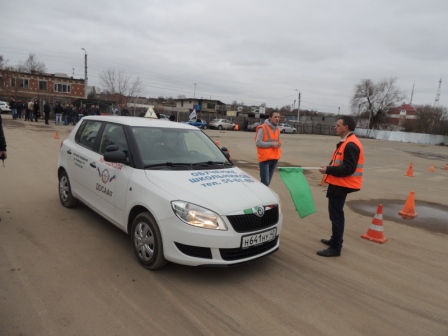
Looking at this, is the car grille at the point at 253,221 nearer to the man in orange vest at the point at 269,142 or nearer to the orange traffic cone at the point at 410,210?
the man in orange vest at the point at 269,142

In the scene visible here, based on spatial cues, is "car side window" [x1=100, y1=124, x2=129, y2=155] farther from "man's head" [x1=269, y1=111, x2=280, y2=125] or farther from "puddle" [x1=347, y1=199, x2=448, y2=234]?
"puddle" [x1=347, y1=199, x2=448, y2=234]

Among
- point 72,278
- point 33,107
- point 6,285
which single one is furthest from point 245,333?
point 33,107

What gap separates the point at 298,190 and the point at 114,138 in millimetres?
2876

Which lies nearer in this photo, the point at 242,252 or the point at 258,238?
the point at 242,252

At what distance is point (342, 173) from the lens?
14.0ft

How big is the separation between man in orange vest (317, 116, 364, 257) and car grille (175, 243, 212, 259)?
6.32 feet

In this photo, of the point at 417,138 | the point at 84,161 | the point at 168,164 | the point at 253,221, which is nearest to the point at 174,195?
the point at 168,164

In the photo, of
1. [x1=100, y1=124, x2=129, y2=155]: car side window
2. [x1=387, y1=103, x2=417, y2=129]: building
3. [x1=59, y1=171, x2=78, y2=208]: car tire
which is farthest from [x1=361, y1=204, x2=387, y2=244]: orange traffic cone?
[x1=387, y1=103, x2=417, y2=129]: building

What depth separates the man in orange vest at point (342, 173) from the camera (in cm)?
425

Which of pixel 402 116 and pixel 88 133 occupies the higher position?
pixel 402 116

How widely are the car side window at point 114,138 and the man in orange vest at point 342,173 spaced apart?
107 inches

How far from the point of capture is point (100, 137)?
16.1 feet

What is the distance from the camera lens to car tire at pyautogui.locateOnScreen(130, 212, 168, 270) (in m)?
3.56

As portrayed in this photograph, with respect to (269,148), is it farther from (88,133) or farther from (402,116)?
(402,116)
